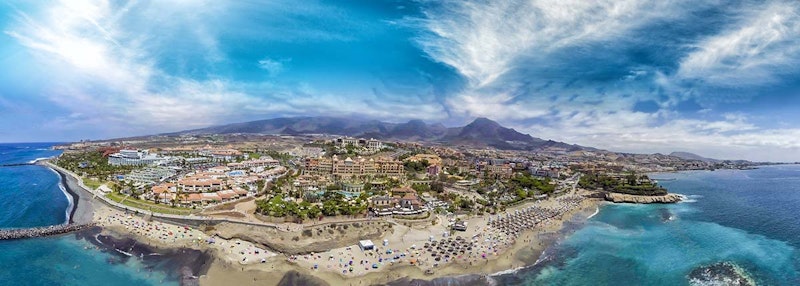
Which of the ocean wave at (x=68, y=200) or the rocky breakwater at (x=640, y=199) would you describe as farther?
the rocky breakwater at (x=640, y=199)

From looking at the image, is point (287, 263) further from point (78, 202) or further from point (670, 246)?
point (78, 202)

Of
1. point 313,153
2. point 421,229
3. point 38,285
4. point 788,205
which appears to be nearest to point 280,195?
point 421,229

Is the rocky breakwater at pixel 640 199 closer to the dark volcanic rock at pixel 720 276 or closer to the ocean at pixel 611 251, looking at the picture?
the ocean at pixel 611 251

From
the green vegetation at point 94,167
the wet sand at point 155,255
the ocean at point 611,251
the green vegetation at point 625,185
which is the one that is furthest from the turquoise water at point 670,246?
the green vegetation at point 94,167

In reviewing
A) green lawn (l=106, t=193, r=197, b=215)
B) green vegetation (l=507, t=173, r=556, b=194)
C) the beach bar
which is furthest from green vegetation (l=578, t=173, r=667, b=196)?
green lawn (l=106, t=193, r=197, b=215)

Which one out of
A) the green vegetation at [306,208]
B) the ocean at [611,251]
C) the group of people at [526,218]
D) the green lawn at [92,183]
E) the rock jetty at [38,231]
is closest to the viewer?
the ocean at [611,251]

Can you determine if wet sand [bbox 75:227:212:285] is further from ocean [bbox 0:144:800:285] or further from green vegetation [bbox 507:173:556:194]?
green vegetation [bbox 507:173:556:194]
